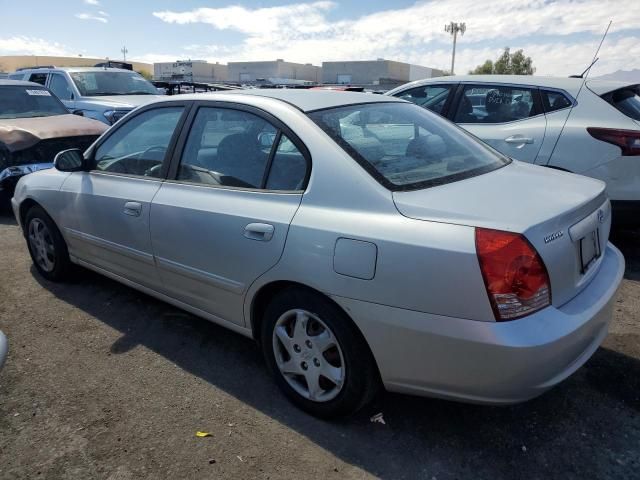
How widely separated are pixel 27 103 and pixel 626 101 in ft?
26.1

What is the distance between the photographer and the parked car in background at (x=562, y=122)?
445 centimetres

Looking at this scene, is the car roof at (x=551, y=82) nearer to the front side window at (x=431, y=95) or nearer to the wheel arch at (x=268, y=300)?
the front side window at (x=431, y=95)

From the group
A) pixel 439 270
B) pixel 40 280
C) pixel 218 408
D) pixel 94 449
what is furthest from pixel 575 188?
pixel 40 280

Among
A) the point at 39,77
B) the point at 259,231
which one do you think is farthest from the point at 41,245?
the point at 39,77

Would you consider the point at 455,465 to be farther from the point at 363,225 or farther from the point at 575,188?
the point at 575,188

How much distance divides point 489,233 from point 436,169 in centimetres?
73

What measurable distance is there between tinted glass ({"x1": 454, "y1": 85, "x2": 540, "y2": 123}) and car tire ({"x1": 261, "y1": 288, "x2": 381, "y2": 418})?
11.9 ft

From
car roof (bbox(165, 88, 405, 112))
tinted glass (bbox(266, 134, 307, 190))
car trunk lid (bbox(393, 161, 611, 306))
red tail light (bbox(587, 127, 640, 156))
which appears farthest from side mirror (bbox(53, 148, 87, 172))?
red tail light (bbox(587, 127, 640, 156))

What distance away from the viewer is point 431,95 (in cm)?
581

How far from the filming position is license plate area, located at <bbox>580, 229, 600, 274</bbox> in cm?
234

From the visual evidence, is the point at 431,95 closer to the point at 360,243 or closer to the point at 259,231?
the point at 259,231

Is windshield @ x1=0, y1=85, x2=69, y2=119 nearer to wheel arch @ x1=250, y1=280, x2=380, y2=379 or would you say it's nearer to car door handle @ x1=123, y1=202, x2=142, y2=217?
car door handle @ x1=123, y1=202, x2=142, y2=217

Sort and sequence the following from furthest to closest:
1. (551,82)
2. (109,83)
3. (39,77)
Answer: (39,77)
(109,83)
(551,82)

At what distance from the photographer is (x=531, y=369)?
2.04m
